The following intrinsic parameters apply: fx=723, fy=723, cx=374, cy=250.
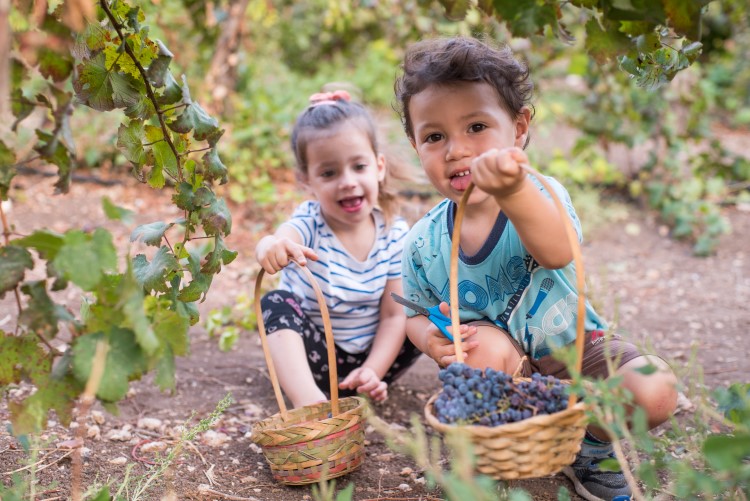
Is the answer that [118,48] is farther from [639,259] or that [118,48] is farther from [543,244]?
[639,259]

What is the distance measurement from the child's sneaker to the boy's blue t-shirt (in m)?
0.28

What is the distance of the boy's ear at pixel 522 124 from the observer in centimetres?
201

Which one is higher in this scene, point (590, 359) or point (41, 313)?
point (41, 313)

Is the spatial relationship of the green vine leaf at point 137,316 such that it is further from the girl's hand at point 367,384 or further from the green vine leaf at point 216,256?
the girl's hand at point 367,384

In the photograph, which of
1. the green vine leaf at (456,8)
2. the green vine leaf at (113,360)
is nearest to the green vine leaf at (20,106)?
the green vine leaf at (113,360)

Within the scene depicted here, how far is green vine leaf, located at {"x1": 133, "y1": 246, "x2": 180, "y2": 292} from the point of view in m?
1.68

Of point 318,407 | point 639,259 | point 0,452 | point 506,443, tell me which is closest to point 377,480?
point 318,407

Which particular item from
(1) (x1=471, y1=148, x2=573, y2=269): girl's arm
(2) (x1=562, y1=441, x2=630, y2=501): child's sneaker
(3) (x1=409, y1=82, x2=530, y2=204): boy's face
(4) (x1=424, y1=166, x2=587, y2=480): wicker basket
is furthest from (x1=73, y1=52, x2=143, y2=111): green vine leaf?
(2) (x1=562, y1=441, x2=630, y2=501): child's sneaker

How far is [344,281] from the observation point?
2.55 m

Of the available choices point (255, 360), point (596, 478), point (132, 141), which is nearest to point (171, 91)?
point (132, 141)

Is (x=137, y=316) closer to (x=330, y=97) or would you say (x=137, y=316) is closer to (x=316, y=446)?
(x=316, y=446)

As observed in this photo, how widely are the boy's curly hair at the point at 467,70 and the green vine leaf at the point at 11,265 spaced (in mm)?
1077

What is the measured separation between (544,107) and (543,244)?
4862 mm

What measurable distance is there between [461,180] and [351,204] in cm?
80
